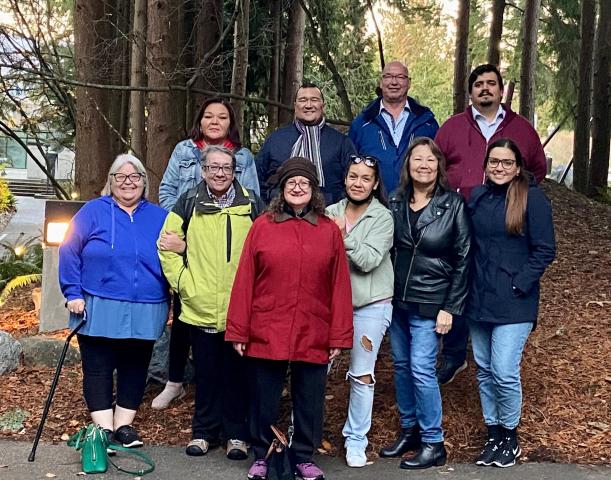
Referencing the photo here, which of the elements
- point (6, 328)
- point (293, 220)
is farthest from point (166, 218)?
point (6, 328)

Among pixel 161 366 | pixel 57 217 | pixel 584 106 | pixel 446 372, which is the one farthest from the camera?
pixel 584 106

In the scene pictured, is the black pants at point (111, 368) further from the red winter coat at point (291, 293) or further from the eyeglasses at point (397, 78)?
the eyeglasses at point (397, 78)

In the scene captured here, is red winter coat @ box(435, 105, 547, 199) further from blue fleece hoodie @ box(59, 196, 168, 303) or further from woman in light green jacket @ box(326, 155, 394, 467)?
blue fleece hoodie @ box(59, 196, 168, 303)

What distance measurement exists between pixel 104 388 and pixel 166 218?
1.20 metres

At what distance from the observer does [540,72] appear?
2270cm

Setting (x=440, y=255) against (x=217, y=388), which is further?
(x=217, y=388)

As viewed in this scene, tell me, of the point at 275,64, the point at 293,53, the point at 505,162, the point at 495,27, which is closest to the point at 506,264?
the point at 505,162

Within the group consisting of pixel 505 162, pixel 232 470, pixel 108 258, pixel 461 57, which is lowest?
pixel 232 470

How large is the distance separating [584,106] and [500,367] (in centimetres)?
1154

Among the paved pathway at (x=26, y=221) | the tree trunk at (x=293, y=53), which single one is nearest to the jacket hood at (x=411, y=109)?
the tree trunk at (x=293, y=53)

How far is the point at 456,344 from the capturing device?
5637 mm

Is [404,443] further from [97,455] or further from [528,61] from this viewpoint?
[528,61]

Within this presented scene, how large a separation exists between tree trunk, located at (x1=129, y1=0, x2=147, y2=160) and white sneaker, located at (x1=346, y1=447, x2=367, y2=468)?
510 centimetres

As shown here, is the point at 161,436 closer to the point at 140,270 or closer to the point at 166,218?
the point at 140,270
